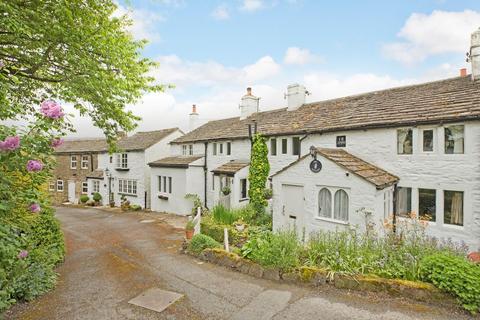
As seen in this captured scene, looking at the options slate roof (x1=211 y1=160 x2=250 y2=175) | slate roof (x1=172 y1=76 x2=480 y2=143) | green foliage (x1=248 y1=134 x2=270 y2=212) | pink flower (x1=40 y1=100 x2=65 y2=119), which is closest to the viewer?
pink flower (x1=40 y1=100 x2=65 y2=119)

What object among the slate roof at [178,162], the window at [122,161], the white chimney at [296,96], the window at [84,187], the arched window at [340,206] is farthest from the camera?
the window at [84,187]

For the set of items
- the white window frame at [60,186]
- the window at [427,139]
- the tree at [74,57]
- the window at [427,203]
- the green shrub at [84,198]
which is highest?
the tree at [74,57]

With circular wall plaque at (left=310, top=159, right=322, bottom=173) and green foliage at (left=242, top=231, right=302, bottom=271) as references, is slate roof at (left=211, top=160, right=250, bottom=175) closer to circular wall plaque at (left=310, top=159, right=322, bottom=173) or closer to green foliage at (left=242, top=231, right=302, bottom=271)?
circular wall plaque at (left=310, top=159, right=322, bottom=173)

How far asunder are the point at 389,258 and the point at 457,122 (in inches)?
261

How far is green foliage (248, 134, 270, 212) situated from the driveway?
650 cm

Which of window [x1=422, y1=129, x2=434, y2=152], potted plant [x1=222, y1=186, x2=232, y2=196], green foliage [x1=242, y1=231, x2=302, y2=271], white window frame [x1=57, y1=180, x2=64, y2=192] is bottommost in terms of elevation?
white window frame [x1=57, y1=180, x2=64, y2=192]

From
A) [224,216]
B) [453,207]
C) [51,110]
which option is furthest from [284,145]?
[51,110]

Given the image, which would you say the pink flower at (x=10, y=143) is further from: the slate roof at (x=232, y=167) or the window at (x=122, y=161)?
the window at (x=122, y=161)

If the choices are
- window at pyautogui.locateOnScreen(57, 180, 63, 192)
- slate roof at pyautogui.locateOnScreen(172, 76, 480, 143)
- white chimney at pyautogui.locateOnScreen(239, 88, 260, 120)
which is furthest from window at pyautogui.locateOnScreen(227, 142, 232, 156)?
window at pyautogui.locateOnScreen(57, 180, 63, 192)

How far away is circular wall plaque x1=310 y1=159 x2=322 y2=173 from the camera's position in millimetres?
11469

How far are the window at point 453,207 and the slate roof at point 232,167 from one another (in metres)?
10.5

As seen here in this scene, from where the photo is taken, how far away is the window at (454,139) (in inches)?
407

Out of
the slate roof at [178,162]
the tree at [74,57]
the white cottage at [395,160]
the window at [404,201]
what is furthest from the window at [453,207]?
the slate roof at [178,162]

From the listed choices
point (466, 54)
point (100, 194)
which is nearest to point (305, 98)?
point (466, 54)
